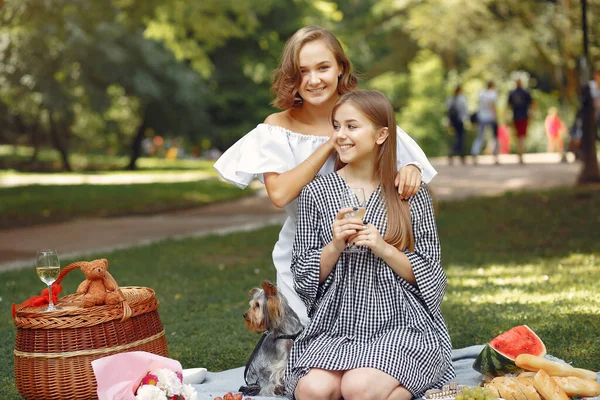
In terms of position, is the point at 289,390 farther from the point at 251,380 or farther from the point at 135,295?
the point at 135,295

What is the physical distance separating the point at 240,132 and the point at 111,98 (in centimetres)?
753

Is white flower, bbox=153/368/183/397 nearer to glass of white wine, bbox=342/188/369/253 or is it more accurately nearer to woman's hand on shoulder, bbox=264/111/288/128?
glass of white wine, bbox=342/188/369/253

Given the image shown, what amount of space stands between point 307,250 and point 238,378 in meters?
1.23

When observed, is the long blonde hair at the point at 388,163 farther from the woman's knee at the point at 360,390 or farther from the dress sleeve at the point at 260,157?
the woman's knee at the point at 360,390

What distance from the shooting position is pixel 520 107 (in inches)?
834

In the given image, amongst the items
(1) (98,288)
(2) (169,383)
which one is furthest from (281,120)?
(2) (169,383)

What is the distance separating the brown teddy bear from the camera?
15.0 feet

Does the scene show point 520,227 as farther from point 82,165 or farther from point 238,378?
point 82,165

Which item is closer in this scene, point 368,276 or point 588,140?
point 368,276

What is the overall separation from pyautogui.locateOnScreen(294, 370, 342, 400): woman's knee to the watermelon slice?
0.95m

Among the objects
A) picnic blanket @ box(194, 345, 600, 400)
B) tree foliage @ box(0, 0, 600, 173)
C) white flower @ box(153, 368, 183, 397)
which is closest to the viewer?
white flower @ box(153, 368, 183, 397)

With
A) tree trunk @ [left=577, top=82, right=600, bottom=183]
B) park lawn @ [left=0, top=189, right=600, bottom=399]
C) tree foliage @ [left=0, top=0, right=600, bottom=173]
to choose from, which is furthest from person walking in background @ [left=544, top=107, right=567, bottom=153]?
park lawn @ [left=0, top=189, right=600, bottom=399]

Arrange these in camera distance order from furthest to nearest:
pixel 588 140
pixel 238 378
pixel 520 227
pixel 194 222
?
pixel 194 222 < pixel 588 140 < pixel 520 227 < pixel 238 378

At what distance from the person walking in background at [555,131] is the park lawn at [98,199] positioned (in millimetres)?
12784
